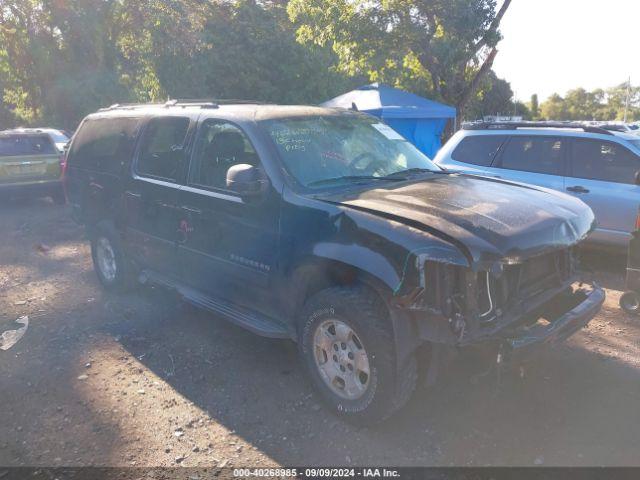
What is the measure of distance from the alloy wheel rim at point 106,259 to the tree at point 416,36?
761 cm

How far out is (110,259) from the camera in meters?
6.04

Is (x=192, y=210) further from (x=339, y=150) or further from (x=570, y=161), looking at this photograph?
(x=570, y=161)

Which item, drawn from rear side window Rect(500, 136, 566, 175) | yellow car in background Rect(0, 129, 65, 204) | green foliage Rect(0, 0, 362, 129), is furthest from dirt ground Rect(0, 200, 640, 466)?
green foliage Rect(0, 0, 362, 129)

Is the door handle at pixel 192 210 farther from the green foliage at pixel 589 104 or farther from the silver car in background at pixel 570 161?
the green foliage at pixel 589 104

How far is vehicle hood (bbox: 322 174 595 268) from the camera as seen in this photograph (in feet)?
10.0

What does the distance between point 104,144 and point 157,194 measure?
1.37m

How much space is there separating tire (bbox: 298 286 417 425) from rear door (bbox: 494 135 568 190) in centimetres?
440

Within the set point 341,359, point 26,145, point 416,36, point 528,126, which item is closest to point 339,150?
point 341,359

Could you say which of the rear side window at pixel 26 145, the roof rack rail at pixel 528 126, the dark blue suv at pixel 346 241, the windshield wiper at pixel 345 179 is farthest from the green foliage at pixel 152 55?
the windshield wiper at pixel 345 179

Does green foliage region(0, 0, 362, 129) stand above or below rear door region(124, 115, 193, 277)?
above

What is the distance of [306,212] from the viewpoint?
3633 millimetres

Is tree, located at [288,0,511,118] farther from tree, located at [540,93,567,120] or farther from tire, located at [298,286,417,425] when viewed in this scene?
tree, located at [540,93,567,120]

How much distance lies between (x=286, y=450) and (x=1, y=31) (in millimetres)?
22650

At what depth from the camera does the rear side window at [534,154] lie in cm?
695
